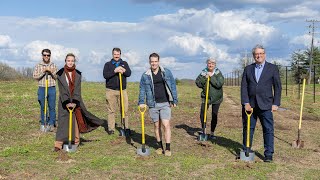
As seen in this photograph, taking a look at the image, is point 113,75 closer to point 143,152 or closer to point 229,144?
point 143,152

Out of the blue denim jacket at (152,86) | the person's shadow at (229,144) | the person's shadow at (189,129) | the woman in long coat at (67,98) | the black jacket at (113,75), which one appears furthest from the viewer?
the person's shadow at (189,129)

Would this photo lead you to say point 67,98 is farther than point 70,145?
Yes

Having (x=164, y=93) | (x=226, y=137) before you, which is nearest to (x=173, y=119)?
(x=226, y=137)

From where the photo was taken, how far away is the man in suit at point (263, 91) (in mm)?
8227

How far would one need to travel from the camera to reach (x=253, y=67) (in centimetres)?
841

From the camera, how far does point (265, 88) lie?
827 cm

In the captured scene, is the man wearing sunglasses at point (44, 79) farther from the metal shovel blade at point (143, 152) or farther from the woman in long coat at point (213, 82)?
the woman in long coat at point (213, 82)

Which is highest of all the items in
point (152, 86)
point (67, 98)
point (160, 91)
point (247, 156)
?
point (152, 86)

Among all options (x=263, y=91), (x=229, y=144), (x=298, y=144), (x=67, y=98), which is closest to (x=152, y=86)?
(x=67, y=98)

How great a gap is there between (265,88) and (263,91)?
7 cm

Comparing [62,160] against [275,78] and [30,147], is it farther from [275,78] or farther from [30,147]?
[275,78]

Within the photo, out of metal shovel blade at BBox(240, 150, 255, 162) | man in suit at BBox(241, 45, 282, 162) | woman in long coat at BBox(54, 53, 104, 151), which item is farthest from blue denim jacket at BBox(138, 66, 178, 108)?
metal shovel blade at BBox(240, 150, 255, 162)

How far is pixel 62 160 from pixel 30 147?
5.58 ft

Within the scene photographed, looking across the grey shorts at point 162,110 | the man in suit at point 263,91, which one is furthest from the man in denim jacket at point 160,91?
the man in suit at point 263,91
